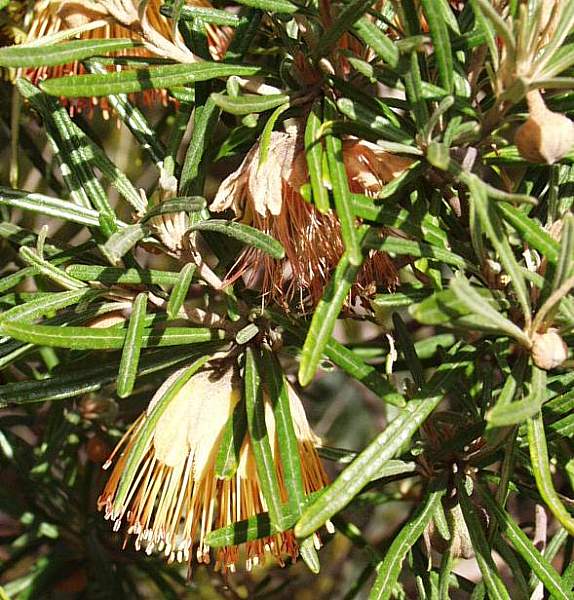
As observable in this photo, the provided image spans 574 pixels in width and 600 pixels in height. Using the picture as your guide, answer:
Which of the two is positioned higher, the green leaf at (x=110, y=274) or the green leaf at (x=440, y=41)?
the green leaf at (x=440, y=41)

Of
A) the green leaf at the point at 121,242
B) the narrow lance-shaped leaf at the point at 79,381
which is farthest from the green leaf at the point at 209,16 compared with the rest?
the narrow lance-shaped leaf at the point at 79,381

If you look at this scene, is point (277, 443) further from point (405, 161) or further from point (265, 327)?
point (405, 161)

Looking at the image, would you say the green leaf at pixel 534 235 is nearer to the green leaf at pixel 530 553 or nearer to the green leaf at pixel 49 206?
the green leaf at pixel 530 553

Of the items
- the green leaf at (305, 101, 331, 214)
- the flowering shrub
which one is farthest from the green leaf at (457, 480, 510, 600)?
the green leaf at (305, 101, 331, 214)

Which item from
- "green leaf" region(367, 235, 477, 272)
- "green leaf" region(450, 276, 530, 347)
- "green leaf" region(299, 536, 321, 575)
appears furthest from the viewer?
"green leaf" region(299, 536, 321, 575)

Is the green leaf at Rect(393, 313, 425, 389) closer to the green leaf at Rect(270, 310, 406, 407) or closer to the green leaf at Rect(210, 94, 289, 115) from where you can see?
the green leaf at Rect(270, 310, 406, 407)

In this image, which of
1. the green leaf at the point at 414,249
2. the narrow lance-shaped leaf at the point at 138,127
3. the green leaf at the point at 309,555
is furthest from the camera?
the narrow lance-shaped leaf at the point at 138,127

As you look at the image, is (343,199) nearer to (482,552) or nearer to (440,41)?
(440,41)
